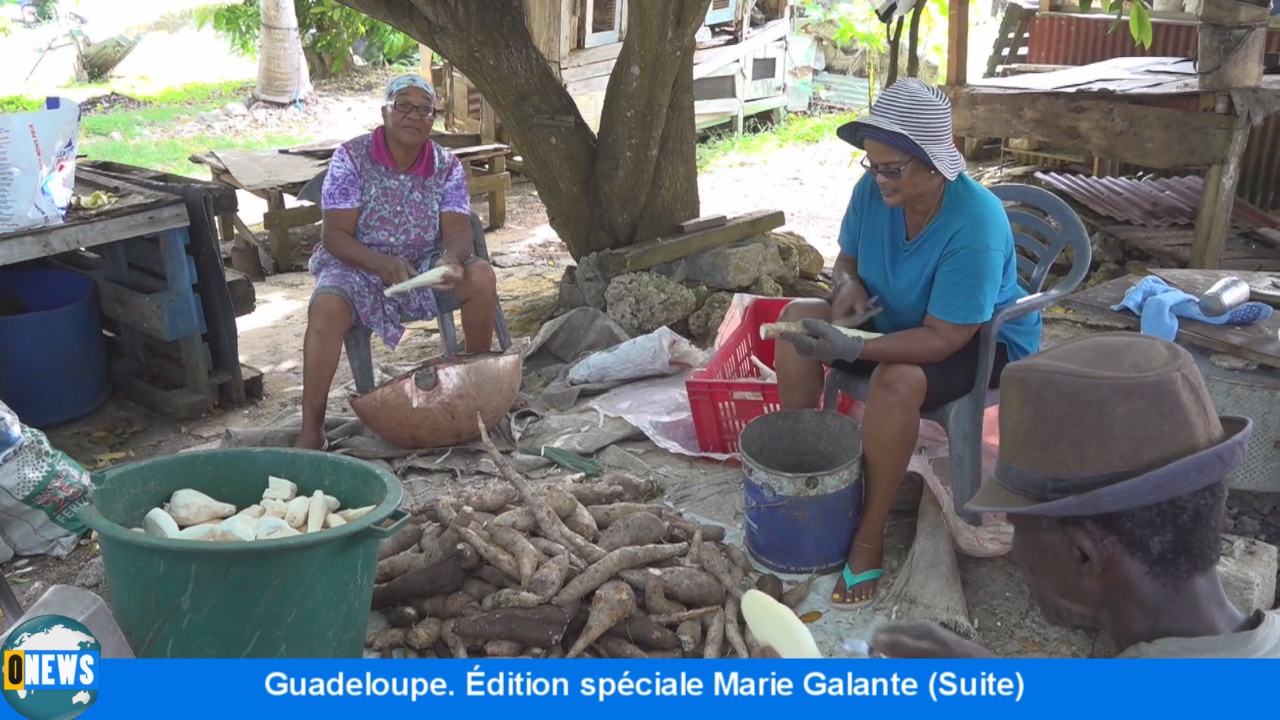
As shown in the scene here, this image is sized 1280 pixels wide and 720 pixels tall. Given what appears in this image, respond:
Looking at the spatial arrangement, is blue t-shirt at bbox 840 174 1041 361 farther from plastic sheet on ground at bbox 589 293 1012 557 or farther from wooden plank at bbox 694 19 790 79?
wooden plank at bbox 694 19 790 79

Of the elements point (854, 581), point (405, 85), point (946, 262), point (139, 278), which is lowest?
point (854, 581)

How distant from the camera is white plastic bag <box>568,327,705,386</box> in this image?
458 centimetres

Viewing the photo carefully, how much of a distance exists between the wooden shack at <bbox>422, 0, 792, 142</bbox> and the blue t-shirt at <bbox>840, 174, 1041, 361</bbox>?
5954 millimetres

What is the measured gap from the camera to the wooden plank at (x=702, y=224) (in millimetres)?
5648

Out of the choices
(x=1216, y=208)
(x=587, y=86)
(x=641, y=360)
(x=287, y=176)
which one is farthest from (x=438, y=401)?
(x=587, y=86)

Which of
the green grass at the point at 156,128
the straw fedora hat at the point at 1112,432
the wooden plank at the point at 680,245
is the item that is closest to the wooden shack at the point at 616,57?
the green grass at the point at 156,128

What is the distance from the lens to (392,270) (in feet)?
13.7

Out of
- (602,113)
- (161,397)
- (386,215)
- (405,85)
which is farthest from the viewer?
(602,113)

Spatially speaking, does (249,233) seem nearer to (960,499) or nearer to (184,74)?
(960,499)

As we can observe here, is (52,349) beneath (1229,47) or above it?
beneath

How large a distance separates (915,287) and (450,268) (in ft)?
5.99

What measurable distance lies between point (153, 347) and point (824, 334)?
11.4 feet

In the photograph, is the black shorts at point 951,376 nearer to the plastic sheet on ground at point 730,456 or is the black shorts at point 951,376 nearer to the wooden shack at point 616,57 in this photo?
the plastic sheet on ground at point 730,456

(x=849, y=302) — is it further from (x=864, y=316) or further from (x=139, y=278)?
(x=139, y=278)
